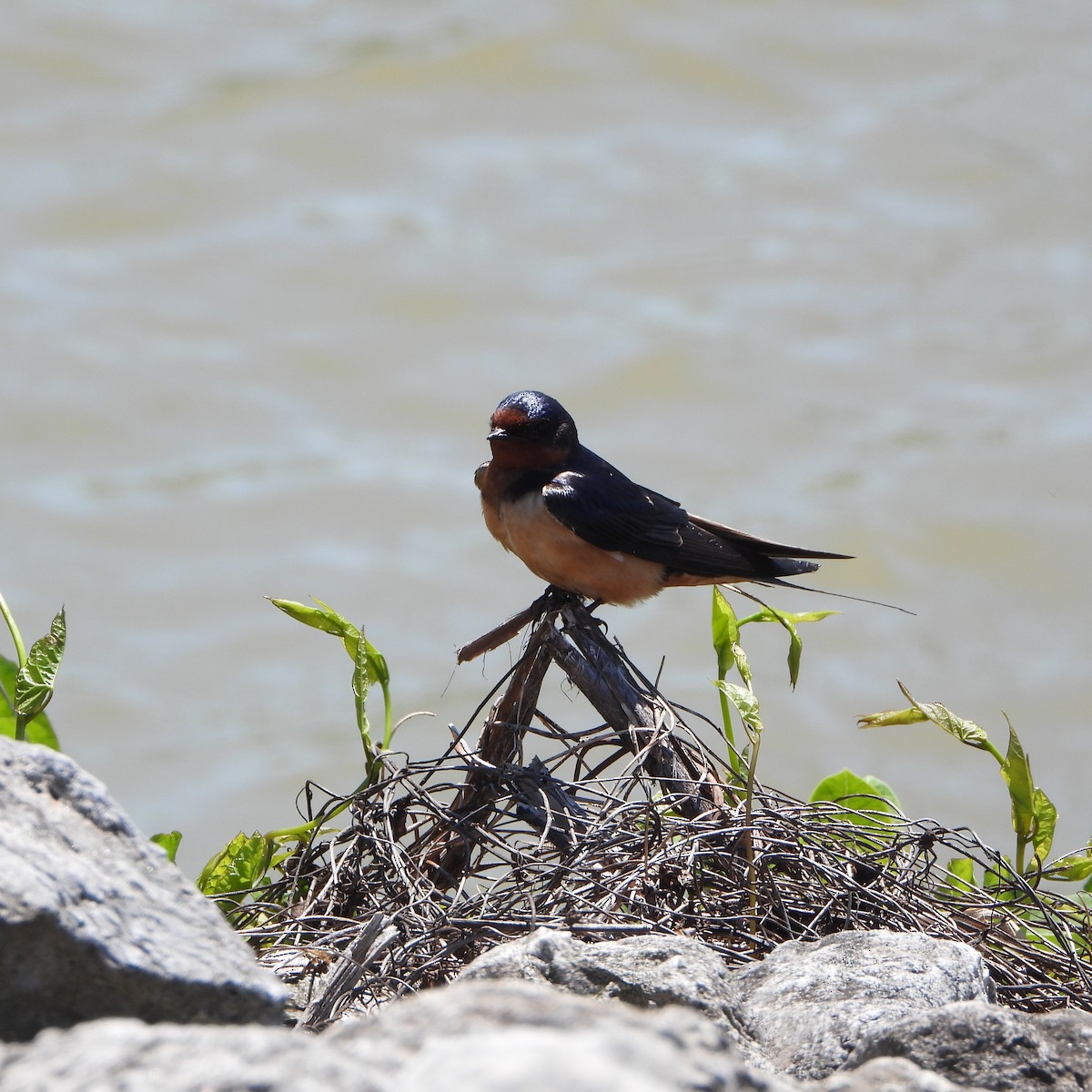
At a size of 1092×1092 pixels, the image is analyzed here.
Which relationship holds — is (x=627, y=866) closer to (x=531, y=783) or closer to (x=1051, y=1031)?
(x=531, y=783)

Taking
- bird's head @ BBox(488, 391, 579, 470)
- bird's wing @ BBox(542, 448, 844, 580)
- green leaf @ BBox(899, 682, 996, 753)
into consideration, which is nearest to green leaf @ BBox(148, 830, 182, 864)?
bird's wing @ BBox(542, 448, 844, 580)

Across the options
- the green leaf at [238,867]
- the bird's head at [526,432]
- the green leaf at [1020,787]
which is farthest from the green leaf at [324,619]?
the green leaf at [1020,787]

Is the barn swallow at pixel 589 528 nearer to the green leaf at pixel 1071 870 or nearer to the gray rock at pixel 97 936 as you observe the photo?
the green leaf at pixel 1071 870

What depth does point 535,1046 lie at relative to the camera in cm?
137

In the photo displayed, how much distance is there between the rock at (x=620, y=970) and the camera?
229cm

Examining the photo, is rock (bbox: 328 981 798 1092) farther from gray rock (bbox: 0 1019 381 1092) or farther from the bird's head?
the bird's head

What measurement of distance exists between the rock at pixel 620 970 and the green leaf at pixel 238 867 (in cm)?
117

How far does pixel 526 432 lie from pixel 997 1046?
2.82 metres

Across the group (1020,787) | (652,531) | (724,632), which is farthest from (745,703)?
(652,531)

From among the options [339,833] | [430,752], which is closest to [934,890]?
[339,833]

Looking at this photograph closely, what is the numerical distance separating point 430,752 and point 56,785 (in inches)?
344

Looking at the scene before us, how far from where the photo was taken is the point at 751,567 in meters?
4.54

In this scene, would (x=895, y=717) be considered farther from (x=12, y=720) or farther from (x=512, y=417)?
(x=12, y=720)

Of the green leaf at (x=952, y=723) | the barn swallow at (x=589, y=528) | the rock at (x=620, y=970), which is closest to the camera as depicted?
the rock at (x=620, y=970)
